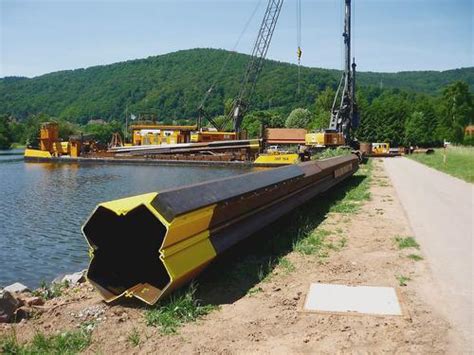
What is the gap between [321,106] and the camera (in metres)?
127

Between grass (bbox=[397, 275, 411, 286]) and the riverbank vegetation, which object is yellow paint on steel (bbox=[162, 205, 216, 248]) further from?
the riverbank vegetation

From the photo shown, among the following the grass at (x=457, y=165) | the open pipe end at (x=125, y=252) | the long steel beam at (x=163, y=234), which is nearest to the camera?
the long steel beam at (x=163, y=234)

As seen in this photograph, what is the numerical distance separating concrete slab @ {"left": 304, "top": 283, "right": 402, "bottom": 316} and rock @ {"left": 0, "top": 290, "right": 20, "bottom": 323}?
10.00 ft

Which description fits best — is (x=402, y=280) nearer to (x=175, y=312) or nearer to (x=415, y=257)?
(x=415, y=257)

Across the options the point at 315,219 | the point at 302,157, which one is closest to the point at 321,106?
the point at 302,157

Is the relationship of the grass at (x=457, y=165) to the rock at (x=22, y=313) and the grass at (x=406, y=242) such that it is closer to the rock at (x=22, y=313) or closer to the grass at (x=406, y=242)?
the grass at (x=406, y=242)

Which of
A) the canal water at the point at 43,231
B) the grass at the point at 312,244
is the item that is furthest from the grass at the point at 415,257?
the canal water at the point at 43,231

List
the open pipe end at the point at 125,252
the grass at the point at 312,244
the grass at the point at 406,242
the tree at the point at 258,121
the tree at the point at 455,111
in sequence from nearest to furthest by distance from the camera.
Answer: the open pipe end at the point at 125,252
the grass at the point at 312,244
the grass at the point at 406,242
the tree at the point at 455,111
the tree at the point at 258,121

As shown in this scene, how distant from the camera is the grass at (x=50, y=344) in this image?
167 inches

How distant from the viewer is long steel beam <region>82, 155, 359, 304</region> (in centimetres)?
518

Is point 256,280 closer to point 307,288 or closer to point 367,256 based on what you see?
point 307,288

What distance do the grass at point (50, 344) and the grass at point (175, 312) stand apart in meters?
0.66

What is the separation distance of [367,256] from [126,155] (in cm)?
5940

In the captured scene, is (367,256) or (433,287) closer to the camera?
(433,287)
